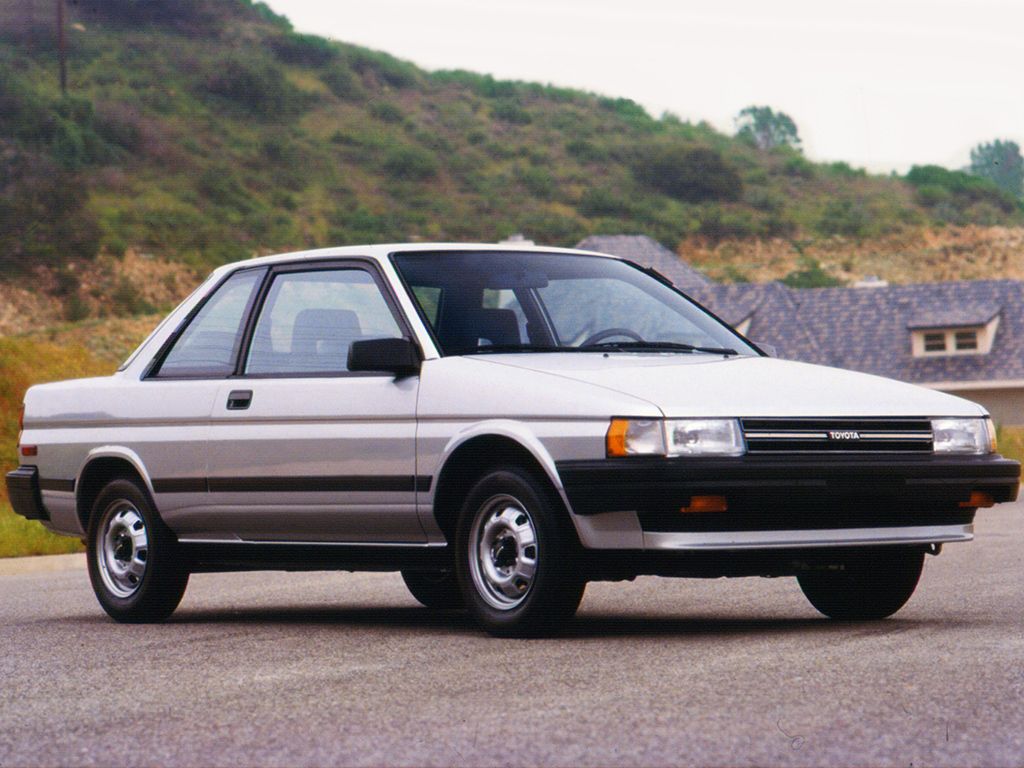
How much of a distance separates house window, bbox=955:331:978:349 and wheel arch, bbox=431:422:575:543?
5710cm

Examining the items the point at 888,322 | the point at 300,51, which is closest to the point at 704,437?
the point at 888,322

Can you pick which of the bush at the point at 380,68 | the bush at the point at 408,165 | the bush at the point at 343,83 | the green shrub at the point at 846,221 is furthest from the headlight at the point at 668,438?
the bush at the point at 380,68

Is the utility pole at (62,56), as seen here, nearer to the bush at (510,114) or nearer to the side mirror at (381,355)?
the bush at (510,114)

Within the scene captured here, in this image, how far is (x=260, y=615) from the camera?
1009 centimetres

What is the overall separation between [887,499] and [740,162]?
111652 mm

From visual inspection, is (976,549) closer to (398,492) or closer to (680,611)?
(680,611)

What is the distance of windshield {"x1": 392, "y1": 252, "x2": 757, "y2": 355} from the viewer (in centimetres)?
868

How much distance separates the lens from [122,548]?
992cm

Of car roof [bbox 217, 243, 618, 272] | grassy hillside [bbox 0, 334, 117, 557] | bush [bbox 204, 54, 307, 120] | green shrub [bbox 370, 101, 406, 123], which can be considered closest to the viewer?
car roof [bbox 217, 243, 618, 272]

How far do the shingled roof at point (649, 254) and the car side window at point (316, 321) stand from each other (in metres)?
68.2

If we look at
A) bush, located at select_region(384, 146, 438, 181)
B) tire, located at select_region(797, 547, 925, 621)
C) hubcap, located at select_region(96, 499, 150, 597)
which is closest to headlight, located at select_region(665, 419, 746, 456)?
tire, located at select_region(797, 547, 925, 621)

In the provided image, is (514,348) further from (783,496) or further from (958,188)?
(958,188)

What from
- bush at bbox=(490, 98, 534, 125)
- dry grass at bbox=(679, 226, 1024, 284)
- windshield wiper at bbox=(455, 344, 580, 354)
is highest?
bush at bbox=(490, 98, 534, 125)

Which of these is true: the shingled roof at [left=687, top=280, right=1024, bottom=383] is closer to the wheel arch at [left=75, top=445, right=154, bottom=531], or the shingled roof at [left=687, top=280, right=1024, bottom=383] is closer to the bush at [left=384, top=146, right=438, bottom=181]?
the bush at [left=384, top=146, right=438, bottom=181]
